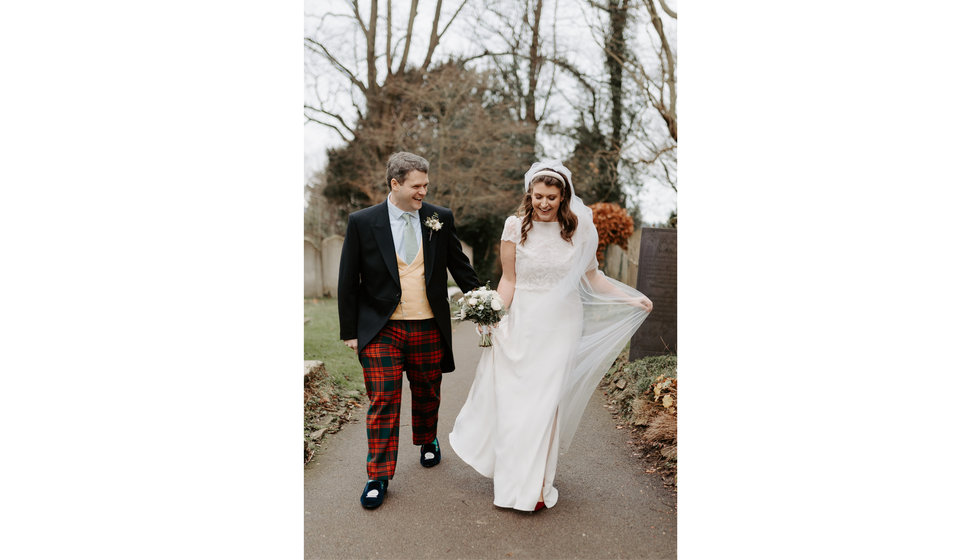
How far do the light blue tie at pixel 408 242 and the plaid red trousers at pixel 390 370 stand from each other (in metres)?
0.38

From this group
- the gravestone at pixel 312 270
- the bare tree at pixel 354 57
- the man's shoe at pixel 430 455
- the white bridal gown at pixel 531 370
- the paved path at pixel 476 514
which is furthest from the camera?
the gravestone at pixel 312 270

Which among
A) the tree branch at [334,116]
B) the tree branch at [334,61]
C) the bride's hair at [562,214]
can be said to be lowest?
the bride's hair at [562,214]

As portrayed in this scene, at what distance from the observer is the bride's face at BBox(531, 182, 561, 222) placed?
3229mm

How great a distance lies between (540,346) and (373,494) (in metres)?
1.25

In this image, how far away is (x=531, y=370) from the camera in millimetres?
3299

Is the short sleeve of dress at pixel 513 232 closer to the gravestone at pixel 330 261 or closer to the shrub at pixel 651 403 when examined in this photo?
the shrub at pixel 651 403

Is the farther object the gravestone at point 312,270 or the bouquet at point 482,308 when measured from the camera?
the gravestone at point 312,270

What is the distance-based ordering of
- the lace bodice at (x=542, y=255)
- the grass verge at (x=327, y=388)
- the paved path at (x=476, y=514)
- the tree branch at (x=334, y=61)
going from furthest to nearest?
the tree branch at (x=334, y=61) < the grass verge at (x=327, y=388) < the lace bodice at (x=542, y=255) < the paved path at (x=476, y=514)

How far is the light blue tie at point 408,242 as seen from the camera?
349cm

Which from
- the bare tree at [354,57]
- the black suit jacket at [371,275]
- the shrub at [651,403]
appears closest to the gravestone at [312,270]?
the bare tree at [354,57]

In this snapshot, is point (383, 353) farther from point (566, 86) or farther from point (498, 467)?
point (566, 86)

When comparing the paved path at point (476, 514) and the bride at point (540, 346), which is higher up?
the bride at point (540, 346)
